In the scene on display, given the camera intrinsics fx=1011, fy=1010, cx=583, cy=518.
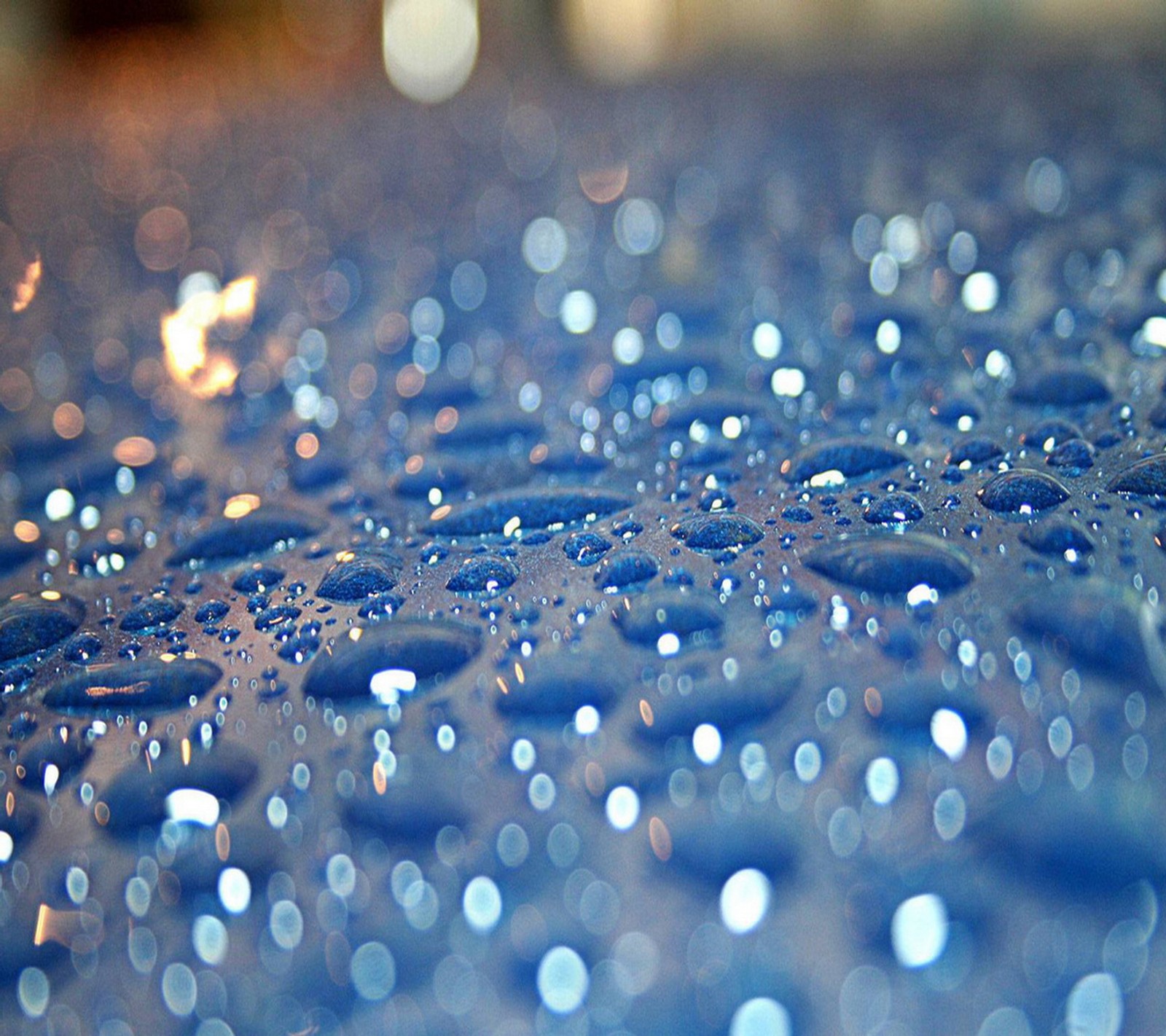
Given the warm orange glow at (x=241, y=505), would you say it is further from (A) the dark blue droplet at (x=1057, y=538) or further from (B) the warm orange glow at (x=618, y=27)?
(B) the warm orange glow at (x=618, y=27)

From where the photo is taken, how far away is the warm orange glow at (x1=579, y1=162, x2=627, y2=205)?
1.16 m

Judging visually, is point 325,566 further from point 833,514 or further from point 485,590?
point 833,514

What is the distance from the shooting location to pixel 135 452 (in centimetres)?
60

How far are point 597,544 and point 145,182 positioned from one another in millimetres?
1275

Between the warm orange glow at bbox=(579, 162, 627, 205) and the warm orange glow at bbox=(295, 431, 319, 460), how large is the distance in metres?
0.64

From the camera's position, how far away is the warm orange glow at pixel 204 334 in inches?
27.7

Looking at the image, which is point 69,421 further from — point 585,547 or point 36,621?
point 585,547

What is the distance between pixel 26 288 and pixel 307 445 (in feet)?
1.78

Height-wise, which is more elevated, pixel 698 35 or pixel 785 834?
pixel 698 35

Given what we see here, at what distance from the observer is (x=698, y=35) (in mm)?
3045

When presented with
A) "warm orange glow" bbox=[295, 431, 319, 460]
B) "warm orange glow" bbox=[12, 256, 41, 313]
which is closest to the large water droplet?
"warm orange glow" bbox=[295, 431, 319, 460]

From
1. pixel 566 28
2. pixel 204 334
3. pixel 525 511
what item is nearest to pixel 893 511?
pixel 525 511

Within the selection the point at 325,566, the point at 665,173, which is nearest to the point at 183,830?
the point at 325,566

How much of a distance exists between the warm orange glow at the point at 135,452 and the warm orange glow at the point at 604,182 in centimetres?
66
